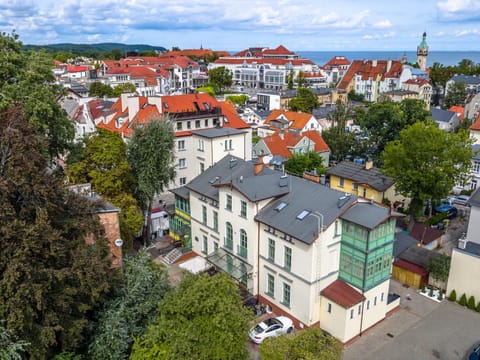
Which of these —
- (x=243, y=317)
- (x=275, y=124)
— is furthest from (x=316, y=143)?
(x=243, y=317)

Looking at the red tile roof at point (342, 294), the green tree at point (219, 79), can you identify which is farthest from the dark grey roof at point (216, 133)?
the green tree at point (219, 79)

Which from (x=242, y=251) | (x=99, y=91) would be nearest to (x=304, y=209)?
(x=242, y=251)

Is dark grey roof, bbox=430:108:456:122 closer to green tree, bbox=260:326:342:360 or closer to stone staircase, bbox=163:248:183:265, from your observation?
stone staircase, bbox=163:248:183:265

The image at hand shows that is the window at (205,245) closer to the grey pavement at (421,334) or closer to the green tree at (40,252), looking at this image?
Result: the grey pavement at (421,334)

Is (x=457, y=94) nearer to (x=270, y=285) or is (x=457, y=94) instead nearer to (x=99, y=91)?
(x=99, y=91)

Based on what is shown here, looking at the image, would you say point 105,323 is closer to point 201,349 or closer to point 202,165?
point 201,349
